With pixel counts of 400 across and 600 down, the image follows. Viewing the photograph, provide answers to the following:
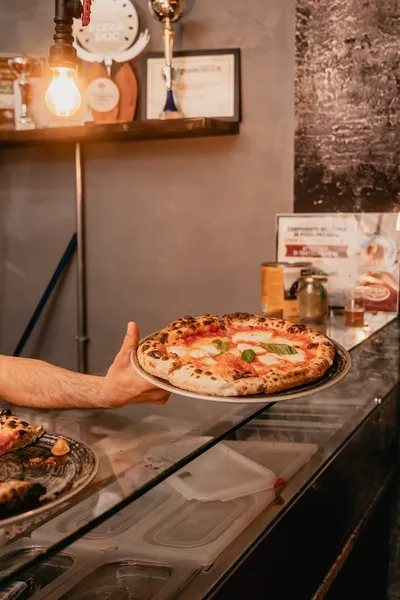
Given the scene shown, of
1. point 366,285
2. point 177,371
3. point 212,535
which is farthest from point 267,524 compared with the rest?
point 366,285

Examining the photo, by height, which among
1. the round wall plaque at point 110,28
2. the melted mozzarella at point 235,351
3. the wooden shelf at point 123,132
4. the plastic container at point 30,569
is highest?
the round wall plaque at point 110,28

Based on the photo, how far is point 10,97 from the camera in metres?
3.42

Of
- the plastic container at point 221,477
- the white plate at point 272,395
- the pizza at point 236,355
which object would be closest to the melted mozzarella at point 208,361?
the pizza at point 236,355

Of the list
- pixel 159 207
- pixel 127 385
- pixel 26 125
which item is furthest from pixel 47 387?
pixel 26 125

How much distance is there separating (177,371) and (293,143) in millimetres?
2051

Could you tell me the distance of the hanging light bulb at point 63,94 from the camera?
80.5 inches

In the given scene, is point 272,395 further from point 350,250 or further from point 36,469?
point 350,250

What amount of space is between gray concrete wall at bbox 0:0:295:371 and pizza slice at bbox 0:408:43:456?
215 centimetres

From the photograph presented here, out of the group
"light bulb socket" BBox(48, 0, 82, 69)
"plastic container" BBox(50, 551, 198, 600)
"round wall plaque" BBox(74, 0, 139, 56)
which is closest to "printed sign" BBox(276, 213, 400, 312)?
"round wall plaque" BBox(74, 0, 139, 56)

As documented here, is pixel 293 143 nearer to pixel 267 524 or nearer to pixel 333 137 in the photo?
pixel 333 137

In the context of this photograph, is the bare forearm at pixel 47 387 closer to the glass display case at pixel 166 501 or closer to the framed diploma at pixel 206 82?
the glass display case at pixel 166 501

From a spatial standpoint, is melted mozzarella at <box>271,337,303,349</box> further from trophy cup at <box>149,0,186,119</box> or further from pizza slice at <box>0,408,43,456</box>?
trophy cup at <box>149,0,186,119</box>

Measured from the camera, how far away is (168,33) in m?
2.97

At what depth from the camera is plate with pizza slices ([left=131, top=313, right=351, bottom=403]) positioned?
3.90ft
